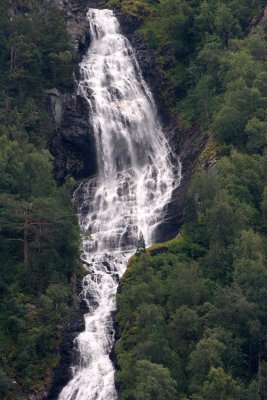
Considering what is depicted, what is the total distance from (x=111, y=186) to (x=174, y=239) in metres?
14.0

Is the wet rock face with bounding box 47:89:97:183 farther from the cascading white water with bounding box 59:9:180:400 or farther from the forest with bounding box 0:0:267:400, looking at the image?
the forest with bounding box 0:0:267:400

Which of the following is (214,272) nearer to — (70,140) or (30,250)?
(30,250)

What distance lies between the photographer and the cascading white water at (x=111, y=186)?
222 ft

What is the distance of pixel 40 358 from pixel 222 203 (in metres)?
17.6

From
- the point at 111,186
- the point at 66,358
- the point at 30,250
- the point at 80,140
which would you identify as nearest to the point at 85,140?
the point at 80,140

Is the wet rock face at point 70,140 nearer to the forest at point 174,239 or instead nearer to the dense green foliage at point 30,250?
the forest at point 174,239

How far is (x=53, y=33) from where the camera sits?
92.7 metres

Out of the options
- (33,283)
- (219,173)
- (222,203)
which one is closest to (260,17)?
(219,173)

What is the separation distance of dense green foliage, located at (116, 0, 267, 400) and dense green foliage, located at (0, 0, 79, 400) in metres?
5.09

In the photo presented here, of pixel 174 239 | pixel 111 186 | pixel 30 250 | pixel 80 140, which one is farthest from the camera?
pixel 80 140

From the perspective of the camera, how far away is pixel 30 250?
7075 cm

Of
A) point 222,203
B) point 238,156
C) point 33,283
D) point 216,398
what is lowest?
point 216,398

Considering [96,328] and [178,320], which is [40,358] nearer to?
[96,328]

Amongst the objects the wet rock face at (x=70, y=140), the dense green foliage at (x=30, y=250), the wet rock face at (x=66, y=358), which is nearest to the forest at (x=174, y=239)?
the dense green foliage at (x=30, y=250)
